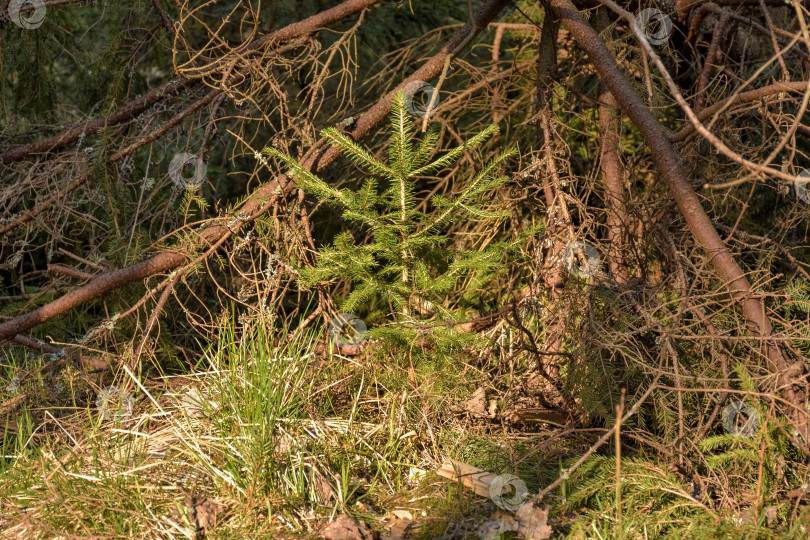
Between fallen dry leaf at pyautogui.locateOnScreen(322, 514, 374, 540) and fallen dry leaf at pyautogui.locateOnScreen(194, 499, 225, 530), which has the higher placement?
fallen dry leaf at pyautogui.locateOnScreen(194, 499, 225, 530)

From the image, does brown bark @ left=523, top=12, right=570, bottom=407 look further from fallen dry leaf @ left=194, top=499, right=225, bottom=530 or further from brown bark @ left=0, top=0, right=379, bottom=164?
fallen dry leaf @ left=194, top=499, right=225, bottom=530

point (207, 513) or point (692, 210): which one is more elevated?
point (692, 210)

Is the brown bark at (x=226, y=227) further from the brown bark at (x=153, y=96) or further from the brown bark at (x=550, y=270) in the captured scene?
the brown bark at (x=550, y=270)

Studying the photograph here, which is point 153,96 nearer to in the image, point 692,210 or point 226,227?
point 226,227

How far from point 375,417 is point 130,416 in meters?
0.99

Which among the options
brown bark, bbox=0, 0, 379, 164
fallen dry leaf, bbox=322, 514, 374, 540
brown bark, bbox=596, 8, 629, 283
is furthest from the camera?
brown bark, bbox=0, 0, 379, 164

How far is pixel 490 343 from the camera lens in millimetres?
3277

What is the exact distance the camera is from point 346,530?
2.42 m

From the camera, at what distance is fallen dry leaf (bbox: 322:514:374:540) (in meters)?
2.40

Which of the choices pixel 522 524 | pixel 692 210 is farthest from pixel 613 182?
pixel 522 524

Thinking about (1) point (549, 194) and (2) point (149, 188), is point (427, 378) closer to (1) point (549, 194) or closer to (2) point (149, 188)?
(1) point (549, 194)

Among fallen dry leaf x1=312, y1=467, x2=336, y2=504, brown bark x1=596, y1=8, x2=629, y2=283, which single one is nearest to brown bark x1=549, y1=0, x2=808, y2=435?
brown bark x1=596, y1=8, x2=629, y2=283

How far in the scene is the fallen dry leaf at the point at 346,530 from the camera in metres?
2.40

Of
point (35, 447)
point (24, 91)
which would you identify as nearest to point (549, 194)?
point (35, 447)
